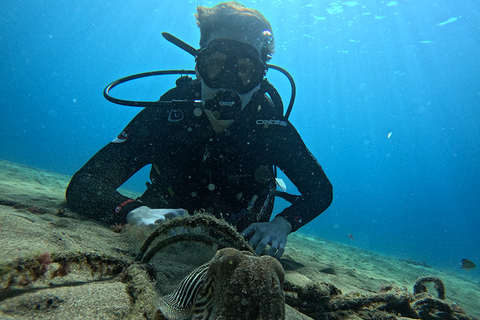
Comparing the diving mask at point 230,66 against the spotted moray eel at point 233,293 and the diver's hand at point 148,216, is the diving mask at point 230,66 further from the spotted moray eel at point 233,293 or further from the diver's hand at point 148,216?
the spotted moray eel at point 233,293

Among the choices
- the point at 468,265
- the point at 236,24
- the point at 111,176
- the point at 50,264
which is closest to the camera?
the point at 50,264

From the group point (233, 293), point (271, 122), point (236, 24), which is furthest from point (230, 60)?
point (233, 293)

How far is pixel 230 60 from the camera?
3.56 metres

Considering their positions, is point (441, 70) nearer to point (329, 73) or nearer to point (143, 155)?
point (329, 73)

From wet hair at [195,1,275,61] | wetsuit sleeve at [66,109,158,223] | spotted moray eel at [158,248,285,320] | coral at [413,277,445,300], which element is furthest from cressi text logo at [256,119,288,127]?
spotted moray eel at [158,248,285,320]

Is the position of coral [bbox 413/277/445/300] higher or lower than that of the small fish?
lower

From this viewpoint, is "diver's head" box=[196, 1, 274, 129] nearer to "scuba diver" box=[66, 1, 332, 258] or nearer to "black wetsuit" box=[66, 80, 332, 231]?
"scuba diver" box=[66, 1, 332, 258]

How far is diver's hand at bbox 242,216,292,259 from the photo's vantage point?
7.81 feet

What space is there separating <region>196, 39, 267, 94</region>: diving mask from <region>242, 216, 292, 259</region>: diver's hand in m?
2.26

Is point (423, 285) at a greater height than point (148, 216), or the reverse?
point (423, 285)

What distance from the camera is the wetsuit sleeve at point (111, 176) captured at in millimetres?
2786

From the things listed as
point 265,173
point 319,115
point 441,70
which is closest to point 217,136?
point 265,173

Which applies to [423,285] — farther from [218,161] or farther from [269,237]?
[218,161]

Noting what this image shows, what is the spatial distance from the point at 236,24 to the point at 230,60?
838 millimetres
